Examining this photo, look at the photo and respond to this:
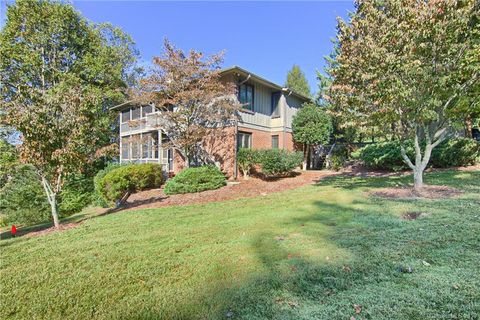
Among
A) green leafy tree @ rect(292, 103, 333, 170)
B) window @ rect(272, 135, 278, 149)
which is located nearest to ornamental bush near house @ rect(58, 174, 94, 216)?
window @ rect(272, 135, 278, 149)

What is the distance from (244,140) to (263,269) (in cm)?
1167

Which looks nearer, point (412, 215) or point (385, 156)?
point (412, 215)

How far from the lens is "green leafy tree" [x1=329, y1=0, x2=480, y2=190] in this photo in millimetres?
6887

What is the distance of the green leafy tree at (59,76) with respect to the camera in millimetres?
7000

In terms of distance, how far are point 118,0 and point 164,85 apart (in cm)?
391

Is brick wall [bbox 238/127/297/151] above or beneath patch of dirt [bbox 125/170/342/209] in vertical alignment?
above

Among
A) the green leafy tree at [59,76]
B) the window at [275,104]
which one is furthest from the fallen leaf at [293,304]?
the window at [275,104]

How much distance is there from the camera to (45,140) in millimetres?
6926

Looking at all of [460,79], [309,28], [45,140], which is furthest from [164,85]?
[460,79]

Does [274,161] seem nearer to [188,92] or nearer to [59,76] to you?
[188,92]

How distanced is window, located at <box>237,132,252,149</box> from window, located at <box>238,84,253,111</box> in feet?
4.94

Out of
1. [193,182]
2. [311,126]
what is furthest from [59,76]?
[311,126]

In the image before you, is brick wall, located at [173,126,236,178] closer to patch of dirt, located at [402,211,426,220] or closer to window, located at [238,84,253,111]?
window, located at [238,84,253,111]

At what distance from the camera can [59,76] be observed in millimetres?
21297
